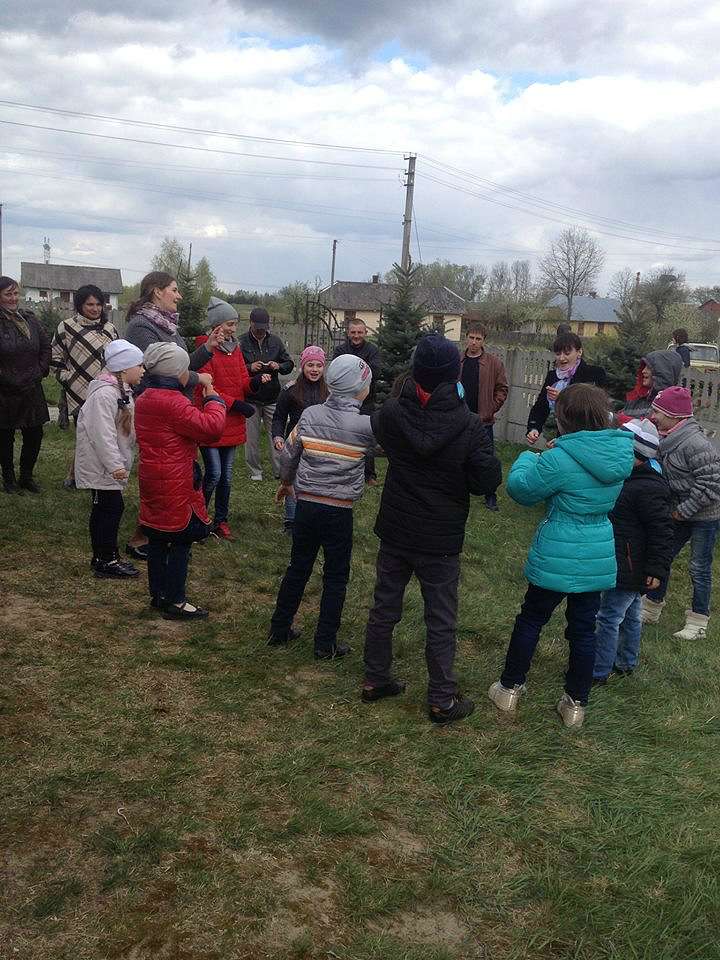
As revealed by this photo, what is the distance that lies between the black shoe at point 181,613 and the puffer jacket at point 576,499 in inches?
84.5

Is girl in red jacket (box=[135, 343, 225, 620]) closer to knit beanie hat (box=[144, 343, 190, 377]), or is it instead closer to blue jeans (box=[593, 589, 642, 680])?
knit beanie hat (box=[144, 343, 190, 377])

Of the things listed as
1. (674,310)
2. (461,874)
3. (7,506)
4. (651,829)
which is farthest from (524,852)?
(674,310)

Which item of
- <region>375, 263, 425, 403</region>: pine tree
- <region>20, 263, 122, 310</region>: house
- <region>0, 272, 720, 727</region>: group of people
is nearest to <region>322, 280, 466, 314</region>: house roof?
<region>20, 263, 122, 310</region>: house

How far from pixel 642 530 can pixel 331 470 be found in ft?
5.68

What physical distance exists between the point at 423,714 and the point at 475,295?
84.9 meters

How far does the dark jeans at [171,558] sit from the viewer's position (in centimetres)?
472

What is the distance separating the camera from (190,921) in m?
2.47

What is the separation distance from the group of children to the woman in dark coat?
7.32 feet

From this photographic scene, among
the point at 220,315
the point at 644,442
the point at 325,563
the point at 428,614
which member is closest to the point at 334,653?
the point at 325,563

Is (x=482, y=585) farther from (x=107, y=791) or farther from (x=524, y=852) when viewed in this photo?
(x=107, y=791)

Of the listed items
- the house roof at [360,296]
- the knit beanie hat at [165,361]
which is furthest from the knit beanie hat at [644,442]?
the house roof at [360,296]

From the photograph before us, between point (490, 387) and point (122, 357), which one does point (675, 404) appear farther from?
point (122, 357)

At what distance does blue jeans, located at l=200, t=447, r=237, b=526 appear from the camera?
6309 mm

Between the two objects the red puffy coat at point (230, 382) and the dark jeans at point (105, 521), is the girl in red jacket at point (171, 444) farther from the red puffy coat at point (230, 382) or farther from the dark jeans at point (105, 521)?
the red puffy coat at point (230, 382)
